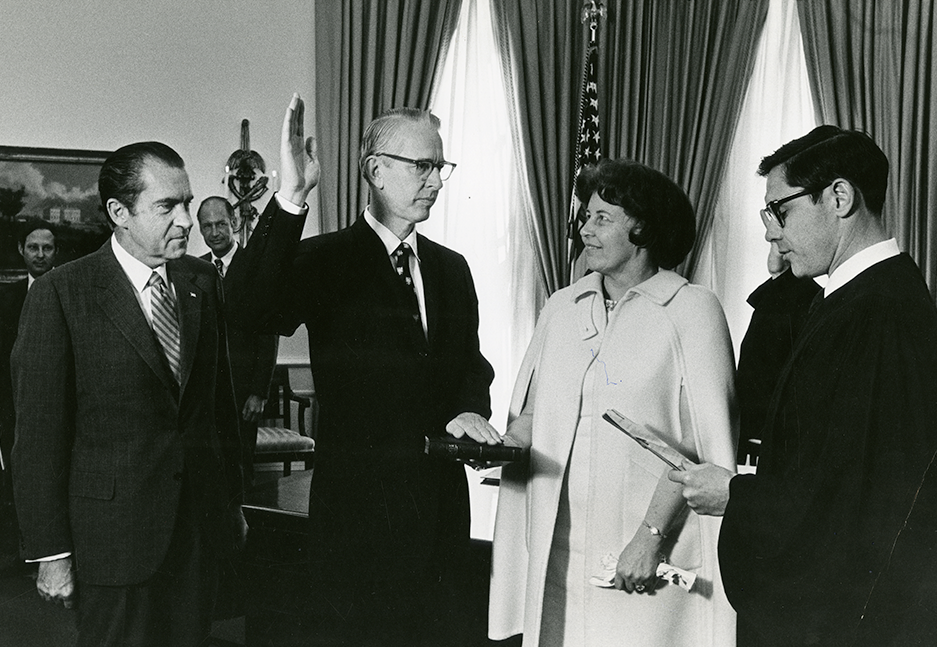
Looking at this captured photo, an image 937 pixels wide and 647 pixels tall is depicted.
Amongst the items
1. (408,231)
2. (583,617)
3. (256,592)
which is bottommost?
(256,592)

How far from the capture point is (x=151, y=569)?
2277 millimetres

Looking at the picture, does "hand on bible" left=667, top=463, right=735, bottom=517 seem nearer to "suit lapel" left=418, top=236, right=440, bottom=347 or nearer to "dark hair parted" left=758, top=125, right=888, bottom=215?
"dark hair parted" left=758, top=125, right=888, bottom=215

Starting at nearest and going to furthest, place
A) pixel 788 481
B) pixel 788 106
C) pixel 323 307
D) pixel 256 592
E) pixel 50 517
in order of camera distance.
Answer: pixel 788 481 → pixel 50 517 → pixel 323 307 → pixel 256 592 → pixel 788 106

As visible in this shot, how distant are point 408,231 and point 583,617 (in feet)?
3.90

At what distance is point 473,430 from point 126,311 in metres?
1.03

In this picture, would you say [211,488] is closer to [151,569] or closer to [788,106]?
[151,569]

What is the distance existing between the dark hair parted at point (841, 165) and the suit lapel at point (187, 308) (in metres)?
1.71

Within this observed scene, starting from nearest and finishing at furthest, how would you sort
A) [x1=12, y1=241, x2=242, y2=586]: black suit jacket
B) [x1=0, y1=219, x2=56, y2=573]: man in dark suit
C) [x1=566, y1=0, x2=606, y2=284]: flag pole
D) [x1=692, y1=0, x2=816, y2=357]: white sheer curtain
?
1. [x1=12, y1=241, x2=242, y2=586]: black suit jacket
2. [x1=0, y1=219, x2=56, y2=573]: man in dark suit
3. [x1=692, y1=0, x2=816, y2=357]: white sheer curtain
4. [x1=566, y1=0, x2=606, y2=284]: flag pole

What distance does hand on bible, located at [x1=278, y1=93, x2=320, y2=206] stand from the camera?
2.13 meters

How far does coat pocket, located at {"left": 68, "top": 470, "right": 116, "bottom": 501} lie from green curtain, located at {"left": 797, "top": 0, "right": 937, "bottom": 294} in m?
4.85

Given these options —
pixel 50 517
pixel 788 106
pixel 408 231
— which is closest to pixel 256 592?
pixel 50 517

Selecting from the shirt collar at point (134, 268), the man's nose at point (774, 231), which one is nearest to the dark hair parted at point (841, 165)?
the man's nose at point (774, 231)

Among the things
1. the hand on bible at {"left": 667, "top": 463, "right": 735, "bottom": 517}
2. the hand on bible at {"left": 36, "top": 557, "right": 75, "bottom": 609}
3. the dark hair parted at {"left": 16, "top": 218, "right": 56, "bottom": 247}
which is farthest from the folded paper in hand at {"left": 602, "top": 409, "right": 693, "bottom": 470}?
the dark hair parted at {"left": 16, "top": 218, "right": 56, "bottom": 247}

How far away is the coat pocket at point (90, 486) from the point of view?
7.36 ft
